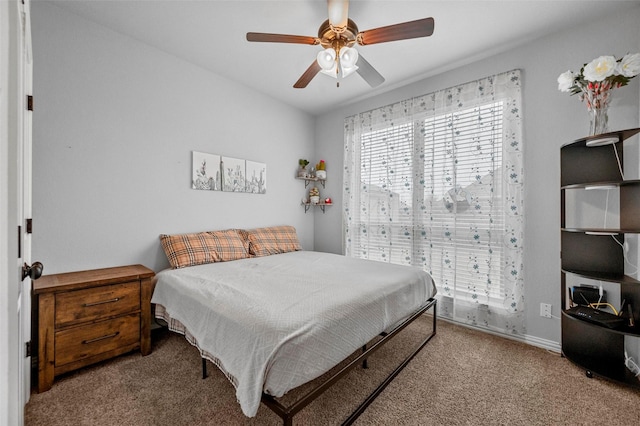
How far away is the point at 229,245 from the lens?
290cm

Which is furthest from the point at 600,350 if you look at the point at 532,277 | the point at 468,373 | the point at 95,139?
the point at 95,139

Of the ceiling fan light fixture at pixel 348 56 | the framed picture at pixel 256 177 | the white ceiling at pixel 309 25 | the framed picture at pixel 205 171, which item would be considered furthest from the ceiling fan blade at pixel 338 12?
the framed picture at pixel 256 177

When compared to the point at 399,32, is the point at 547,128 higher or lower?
lower

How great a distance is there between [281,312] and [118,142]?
2.26 metres

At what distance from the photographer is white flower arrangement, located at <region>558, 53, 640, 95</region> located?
173 cm

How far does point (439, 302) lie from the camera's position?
117 inches

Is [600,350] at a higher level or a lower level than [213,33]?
lower

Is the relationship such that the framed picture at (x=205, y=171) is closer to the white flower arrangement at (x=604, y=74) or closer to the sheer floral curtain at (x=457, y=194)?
the sheer floral curtain at (x=457, y=194)

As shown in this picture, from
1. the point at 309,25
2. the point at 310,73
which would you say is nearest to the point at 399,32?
the point at 310,73

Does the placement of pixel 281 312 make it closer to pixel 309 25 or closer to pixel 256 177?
pixel 309 25

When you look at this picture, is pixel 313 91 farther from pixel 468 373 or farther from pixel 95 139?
pixel 468 373

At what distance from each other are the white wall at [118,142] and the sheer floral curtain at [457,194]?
72.4 inches

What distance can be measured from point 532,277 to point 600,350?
64 centimetres

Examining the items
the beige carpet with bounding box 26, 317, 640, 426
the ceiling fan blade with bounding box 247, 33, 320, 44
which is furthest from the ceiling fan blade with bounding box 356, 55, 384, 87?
the beige carpet with bounding box 26, 317, 640, 426
